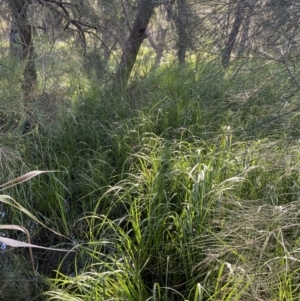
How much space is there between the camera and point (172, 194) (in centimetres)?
287

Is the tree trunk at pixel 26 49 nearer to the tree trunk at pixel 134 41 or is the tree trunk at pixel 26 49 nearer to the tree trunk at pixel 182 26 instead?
the tree trunk at pixel 134 41

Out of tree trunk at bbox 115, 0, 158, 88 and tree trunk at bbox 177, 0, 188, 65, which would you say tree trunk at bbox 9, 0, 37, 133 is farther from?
tree trunk at bbox 177, 0, 188, 65

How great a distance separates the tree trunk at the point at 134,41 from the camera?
4562mm

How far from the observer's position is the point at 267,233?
6.13 feet

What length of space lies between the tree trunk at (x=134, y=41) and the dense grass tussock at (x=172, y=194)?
15cm

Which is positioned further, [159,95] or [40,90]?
[159,95]

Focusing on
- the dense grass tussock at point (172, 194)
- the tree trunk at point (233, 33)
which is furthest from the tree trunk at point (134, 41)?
the tree trunk at point (233, 33)

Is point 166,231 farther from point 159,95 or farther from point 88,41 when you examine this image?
point 88,41

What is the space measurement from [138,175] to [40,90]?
102cm

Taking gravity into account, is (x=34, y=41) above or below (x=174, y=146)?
above

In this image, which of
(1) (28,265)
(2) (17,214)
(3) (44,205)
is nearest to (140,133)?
(3) (44,205)

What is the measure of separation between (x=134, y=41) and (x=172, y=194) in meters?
2.57

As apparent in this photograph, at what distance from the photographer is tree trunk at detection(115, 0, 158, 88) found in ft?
15.0

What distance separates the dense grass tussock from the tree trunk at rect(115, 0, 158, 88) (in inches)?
6.1
